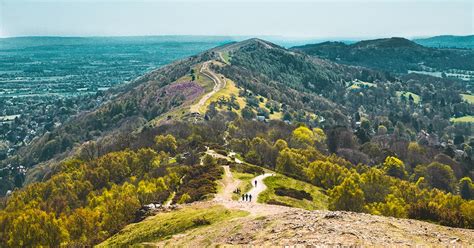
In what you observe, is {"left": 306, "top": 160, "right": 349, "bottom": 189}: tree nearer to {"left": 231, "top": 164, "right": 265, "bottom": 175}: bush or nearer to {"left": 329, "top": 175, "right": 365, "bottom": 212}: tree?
{"left": 231, "top": 164, "right": 265, "bottom": 175}: bush

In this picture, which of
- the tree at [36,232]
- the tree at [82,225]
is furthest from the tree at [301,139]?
the tree at [36,232]

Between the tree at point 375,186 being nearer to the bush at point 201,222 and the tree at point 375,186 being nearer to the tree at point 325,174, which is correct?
the tree at point 325,174

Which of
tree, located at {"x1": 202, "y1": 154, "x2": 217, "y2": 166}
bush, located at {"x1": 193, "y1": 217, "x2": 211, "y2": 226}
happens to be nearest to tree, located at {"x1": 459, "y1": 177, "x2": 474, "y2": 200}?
tree, located at {"x1": 202, "y1": 154, "x2": 217, "y2": 166}

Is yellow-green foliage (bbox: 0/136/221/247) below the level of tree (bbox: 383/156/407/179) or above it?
above

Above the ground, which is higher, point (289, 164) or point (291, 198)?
point (291, 198)

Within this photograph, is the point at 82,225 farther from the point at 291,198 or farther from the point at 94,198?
the point at 291,198

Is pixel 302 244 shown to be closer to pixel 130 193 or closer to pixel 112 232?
pixel 112 232

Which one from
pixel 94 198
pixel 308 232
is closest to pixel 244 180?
pixel 94 198
